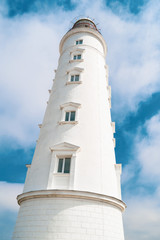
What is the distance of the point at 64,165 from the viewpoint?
12.9 metres

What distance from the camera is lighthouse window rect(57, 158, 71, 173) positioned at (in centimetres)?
1263

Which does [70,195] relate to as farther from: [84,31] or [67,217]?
[84,31]

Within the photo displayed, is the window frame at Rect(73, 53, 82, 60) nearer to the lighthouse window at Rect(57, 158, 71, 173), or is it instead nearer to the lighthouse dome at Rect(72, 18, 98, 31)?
the lighthouse dome at Rect(72, 18, 98, 31)

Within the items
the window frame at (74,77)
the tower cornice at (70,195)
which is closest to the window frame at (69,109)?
the window frame at (74,77)

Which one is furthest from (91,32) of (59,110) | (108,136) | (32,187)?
(32,187)

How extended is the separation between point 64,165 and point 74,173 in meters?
1.09

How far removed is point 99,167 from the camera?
42.9ft

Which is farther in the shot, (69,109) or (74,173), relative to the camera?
(69,109)

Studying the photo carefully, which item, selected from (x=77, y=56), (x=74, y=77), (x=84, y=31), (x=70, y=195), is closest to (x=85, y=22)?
(x=84, y=31)

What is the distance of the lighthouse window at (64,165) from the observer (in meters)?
12.6

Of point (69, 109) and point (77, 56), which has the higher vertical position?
point (77, 56)

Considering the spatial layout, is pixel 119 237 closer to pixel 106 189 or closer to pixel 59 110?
pixel 106 189

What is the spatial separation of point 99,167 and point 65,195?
3.25 meters

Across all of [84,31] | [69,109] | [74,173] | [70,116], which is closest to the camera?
[74,173]
